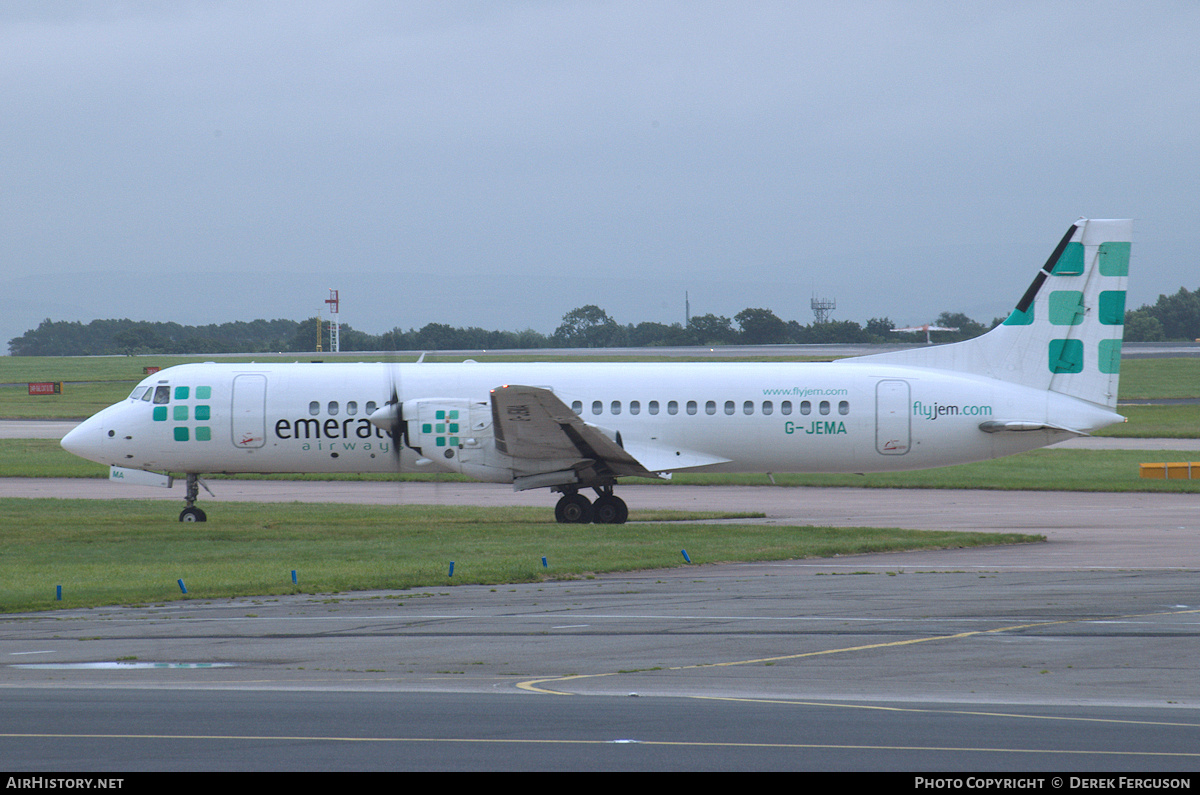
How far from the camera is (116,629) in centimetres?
1341

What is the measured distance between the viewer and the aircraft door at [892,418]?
79.8 feet

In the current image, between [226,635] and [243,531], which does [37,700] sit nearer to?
[226,635]

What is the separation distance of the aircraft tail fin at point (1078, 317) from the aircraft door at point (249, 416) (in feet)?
50.9

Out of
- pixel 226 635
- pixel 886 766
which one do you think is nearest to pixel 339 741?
pixel 886 766

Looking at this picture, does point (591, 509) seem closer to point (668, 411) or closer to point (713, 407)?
point (668, 411)

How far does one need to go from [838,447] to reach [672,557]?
264 inches

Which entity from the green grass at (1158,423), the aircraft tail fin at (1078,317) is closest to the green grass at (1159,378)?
the green grass at (1158,423)

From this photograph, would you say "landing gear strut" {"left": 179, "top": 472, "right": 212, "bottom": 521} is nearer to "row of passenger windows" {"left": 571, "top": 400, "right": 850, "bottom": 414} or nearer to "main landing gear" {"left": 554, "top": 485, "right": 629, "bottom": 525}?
"main landing gear" {"left": 554, "top": 485, "right": 629, "bottom": 525}

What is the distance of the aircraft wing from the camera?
22531mm

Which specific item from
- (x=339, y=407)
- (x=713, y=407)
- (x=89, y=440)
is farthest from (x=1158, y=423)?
(x=89, y=440)

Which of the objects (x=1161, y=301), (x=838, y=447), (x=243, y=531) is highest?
(x=1161, y=301)

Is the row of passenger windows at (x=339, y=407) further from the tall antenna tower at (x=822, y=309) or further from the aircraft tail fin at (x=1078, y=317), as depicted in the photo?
the tall antenna tower at (x=822, y=309)

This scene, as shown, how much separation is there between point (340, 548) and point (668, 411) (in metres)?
7.80

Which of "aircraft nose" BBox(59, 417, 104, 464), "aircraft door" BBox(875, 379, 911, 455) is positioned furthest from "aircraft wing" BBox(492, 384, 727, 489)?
"aircraft nose" BBox(59, 417, 104, 464)
